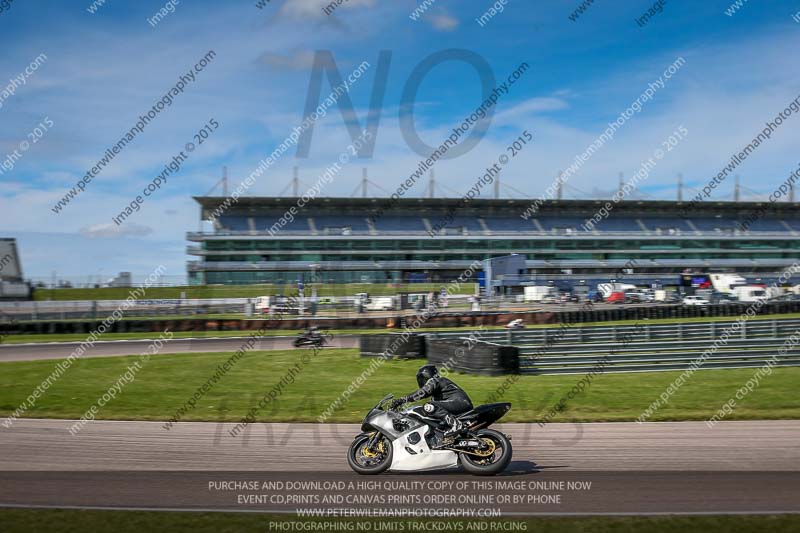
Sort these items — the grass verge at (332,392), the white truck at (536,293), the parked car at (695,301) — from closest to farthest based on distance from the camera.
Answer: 1. the grass verge at (332,392)
2. the white truck at (536,293)
3. the parked car at (695,301)

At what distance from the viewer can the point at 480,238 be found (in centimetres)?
7050

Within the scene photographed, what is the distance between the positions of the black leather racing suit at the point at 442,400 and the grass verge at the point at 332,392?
4.19 metres

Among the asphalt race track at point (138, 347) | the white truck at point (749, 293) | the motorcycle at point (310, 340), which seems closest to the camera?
the asphalt race track at point (138, 347)

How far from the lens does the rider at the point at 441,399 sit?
7.58 metres

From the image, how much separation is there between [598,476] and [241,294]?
37.2m

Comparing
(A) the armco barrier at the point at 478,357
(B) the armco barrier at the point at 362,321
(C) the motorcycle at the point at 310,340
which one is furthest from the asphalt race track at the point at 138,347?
(A) the armco barrier at the point at 478,357

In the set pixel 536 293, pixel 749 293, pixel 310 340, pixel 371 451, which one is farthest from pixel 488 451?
pixel 749 293

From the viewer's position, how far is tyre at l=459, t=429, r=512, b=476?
7.45 metres

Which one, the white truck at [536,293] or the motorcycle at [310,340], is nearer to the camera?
the motorcycle at [310,340]

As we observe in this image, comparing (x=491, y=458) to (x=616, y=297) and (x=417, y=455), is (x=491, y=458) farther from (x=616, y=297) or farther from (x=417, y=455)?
(x=616, y=297)

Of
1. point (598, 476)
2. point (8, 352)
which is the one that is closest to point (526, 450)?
point (598, 476)

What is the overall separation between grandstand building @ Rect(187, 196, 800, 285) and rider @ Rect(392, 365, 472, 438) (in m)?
54.4

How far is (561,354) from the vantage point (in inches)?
693

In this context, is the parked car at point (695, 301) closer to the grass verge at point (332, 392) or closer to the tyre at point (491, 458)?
the grass verge at point (332, 392)
